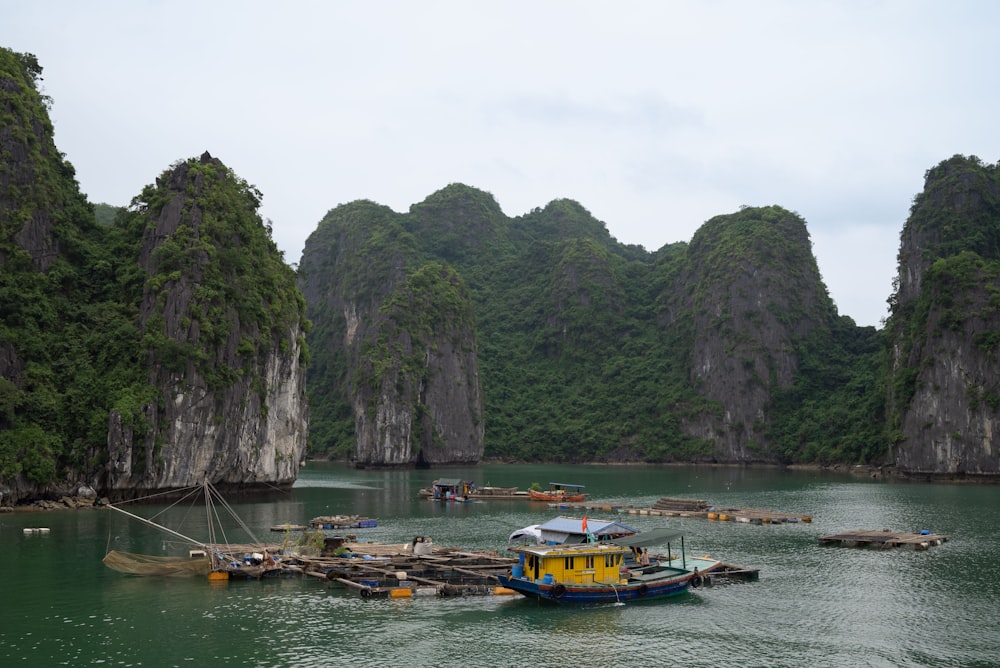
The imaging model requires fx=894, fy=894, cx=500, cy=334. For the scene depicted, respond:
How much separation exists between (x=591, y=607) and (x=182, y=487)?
39154 mm

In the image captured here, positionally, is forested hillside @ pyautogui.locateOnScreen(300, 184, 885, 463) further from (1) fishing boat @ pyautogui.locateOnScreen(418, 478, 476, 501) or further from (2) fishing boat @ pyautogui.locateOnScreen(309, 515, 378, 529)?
(2) fishing boat @ pyautogui.locateOnScreen(309, 515, 378, 529)

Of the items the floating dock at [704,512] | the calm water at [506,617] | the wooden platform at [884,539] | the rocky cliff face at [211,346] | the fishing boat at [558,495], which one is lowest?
the calm water at [506,617]

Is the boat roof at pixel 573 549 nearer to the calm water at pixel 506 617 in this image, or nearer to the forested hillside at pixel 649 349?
the calm water at pixel 506 617

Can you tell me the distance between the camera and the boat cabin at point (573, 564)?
28.9 m

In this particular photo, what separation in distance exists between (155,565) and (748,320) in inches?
4567

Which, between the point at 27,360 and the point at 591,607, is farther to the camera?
the point at 27,360

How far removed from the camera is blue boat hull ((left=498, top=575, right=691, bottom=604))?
28.5 metres

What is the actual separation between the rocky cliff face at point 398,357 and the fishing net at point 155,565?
79199 mm

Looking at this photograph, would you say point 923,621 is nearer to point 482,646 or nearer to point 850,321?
point 482,646

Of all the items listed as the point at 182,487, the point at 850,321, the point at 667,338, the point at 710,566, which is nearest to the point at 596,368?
the point at 667,338

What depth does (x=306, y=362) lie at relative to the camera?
77.7 meters

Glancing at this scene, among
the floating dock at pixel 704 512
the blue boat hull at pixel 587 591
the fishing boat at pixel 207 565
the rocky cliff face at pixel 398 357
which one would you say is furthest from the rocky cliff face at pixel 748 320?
the fishing boat at pixel 207 565

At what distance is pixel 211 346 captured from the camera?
6238 centimetres

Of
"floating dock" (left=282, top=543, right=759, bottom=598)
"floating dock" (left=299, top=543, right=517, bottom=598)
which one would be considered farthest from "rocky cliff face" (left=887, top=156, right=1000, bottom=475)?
"floating dock" (left=299, top=543, right=517, bottom=598)
